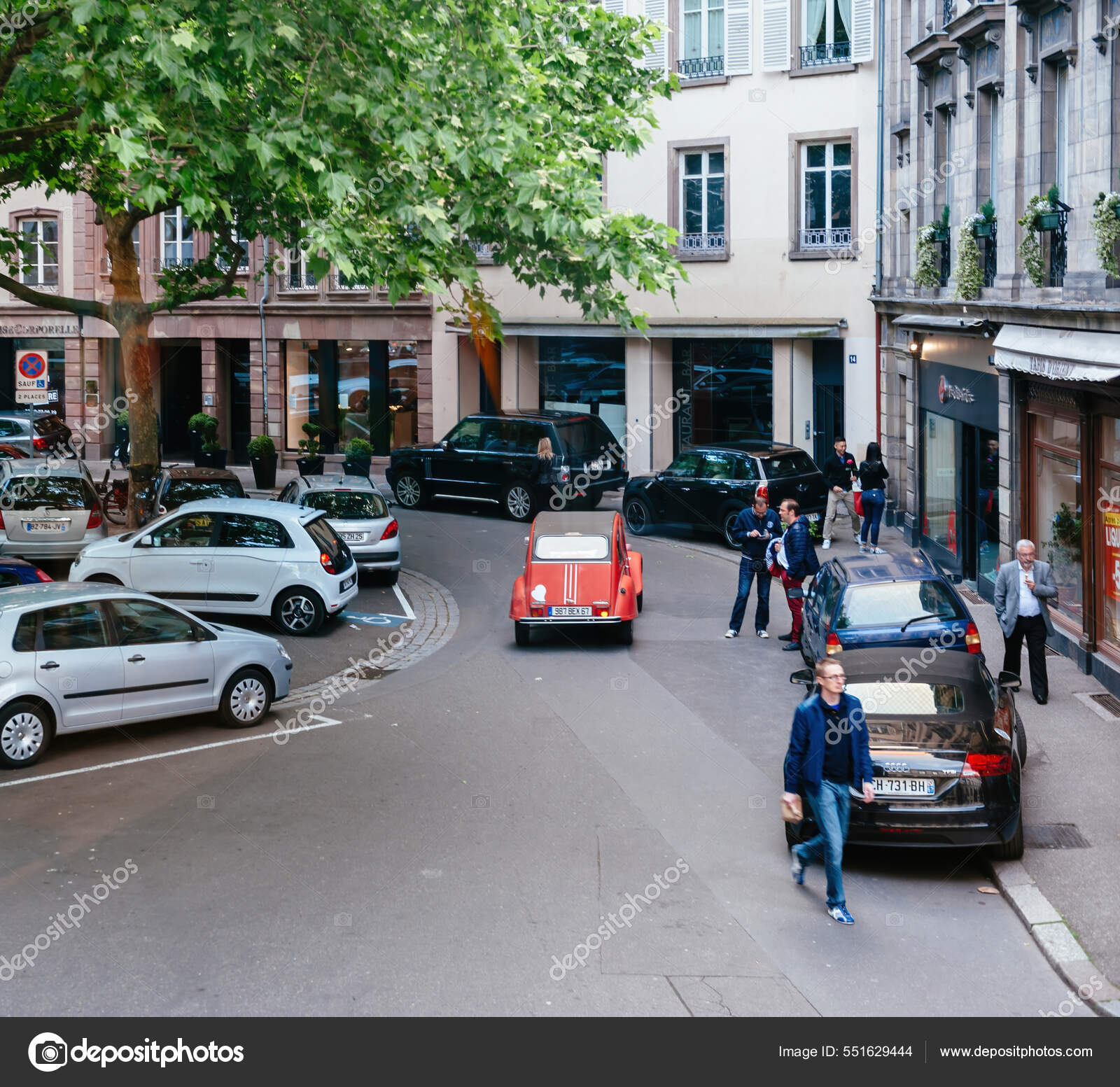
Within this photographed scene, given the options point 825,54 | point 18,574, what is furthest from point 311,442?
point 18,574

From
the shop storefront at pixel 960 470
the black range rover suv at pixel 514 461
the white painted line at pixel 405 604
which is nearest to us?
the white painted line at pixel 405 604

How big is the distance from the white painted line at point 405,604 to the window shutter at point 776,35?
1543 centimetres

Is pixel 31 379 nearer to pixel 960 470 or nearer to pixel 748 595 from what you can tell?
pixel 748 595

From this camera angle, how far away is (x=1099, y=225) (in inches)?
568

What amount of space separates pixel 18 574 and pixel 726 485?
486 inches

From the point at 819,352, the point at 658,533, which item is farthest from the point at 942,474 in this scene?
the point at 819,352

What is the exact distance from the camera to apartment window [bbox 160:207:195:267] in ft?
125

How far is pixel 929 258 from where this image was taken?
889 inches

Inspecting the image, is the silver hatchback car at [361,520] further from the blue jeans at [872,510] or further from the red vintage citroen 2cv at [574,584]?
the blue jeans at [872,510]

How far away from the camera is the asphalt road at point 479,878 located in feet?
26.1

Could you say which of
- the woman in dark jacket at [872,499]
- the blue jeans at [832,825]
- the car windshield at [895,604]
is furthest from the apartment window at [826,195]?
the blue jeans at [832,825]

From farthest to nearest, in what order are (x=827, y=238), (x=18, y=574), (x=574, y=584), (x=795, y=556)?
(x=827, y=238)
(x=574, y=584)
(x=795, y=556)
(x=18, y=574)

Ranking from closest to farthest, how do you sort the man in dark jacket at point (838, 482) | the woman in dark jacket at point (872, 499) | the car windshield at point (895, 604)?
the car windshield at point (895, 604) < the woman in dark jacket at point (872, 499) < the man in dark jacket at point (838, 482)
